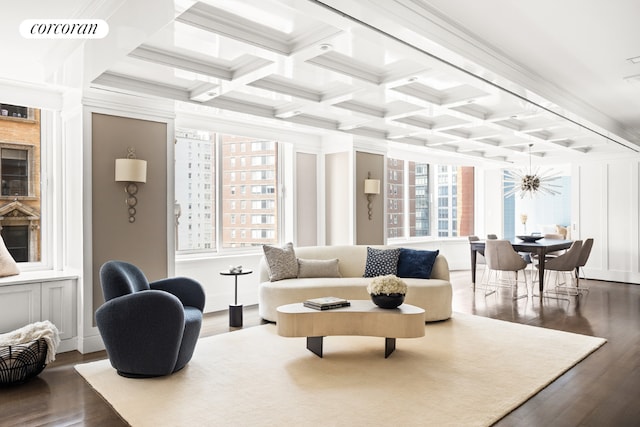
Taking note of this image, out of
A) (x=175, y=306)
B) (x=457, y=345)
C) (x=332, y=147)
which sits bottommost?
(x=457, y=345)

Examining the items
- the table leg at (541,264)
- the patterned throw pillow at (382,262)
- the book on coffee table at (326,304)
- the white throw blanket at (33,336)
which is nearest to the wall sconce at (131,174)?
the white throw blanket at (33,336)

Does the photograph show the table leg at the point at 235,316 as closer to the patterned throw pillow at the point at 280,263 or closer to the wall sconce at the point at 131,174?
the patterned throw pillow at the point at 280,263

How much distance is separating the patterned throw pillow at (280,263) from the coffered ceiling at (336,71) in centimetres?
164

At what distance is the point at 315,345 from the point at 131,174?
7.82 feet

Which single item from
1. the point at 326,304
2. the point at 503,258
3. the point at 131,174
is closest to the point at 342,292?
the point at 326,304

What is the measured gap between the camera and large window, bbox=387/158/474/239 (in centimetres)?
909

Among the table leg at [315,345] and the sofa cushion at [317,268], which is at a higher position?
the sofa cushion at [317,268]

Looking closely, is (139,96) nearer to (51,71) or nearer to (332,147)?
(51,71)

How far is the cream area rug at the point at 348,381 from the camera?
9.28ft

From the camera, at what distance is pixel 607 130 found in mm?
6109

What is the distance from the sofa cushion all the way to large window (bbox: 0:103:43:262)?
2.89 meters

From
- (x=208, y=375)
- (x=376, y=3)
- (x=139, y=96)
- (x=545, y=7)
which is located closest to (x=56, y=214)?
(x=139, y=96)

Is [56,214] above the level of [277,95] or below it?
below

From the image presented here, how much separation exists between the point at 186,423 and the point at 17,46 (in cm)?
302
